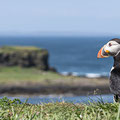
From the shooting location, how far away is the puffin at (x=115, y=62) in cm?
788

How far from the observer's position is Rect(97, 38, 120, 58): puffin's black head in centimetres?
801

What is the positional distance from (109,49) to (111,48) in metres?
0.05

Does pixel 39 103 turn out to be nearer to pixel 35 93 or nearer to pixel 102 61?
pixel 102 61

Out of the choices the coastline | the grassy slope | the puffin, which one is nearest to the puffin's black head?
the puffin

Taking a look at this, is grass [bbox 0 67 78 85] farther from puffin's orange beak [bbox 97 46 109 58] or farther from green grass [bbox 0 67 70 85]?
puffin's orange beak [bbox 97 46 109 58]

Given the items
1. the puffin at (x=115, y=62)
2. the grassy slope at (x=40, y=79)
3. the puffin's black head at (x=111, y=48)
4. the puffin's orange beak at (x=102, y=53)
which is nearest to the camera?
the puffin at (x=115, y=62)

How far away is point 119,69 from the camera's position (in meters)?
7.84

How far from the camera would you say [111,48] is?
26.5 feet

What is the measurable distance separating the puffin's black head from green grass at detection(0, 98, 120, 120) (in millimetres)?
1103

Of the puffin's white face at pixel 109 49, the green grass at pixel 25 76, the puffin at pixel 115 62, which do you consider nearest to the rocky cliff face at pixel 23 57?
the green grass at pixel 25 76

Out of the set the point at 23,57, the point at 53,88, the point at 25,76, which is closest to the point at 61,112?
the point at 53,88

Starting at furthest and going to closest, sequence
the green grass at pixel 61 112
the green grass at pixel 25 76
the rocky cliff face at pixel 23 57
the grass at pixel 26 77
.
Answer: the rocky cliff face at pixel 23 57
the green grass at pixel 25 76
the grass at pixel 26 77
the green grass at pixel 61 112

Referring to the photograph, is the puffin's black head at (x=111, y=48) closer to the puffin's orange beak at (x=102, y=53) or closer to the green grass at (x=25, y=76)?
the puffin's orange beak at (x=102, y=53)

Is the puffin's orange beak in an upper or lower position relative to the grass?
upper
